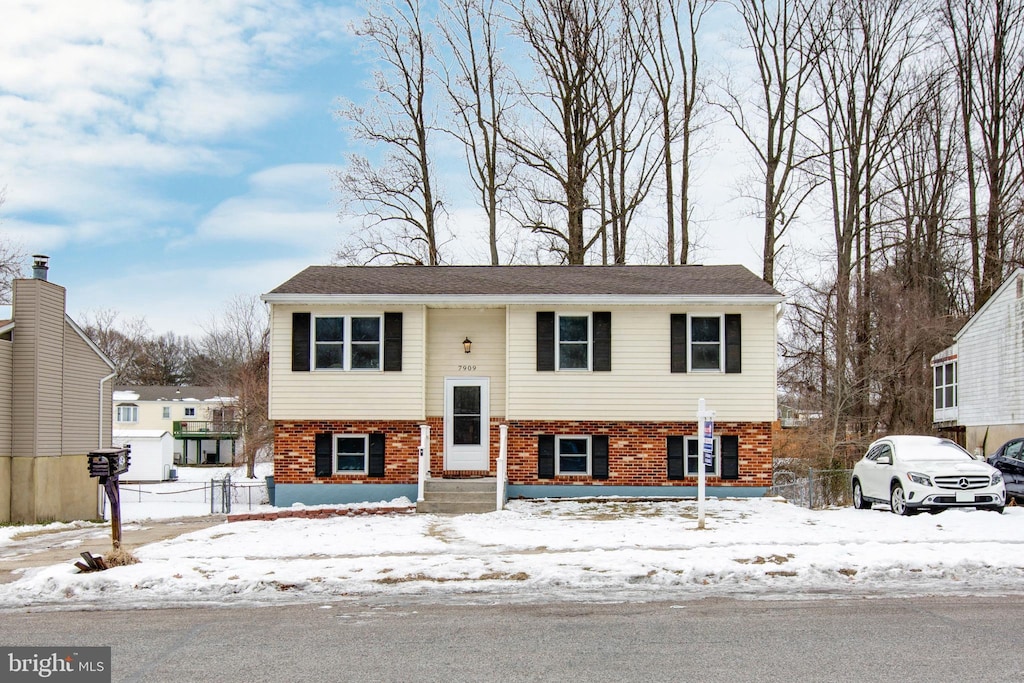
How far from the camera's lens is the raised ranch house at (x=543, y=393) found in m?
20.2

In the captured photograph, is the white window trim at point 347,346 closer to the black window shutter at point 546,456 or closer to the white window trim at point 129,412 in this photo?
the black window shutter at point 546,456

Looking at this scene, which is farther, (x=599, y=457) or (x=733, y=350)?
(x=599, y=457)

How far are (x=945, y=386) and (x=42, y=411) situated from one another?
29.4 m

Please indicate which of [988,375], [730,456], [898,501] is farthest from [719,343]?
Result: [988,375]

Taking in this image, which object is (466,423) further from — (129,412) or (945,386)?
(129,412)

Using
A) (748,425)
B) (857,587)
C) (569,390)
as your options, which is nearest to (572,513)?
(569,390)

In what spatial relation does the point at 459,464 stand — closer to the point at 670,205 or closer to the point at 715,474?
the point at 715,474

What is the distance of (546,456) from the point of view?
67.3 feet

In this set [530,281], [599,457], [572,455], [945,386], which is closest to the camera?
[599,457]

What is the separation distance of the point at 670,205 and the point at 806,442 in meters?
10.7

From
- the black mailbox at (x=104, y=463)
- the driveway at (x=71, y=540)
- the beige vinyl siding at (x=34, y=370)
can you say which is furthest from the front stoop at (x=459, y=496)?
the beige vinyl siding at (x=34, y=370)

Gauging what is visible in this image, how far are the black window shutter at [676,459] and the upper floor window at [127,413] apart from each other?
184ft

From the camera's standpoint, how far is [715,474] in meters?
20.5

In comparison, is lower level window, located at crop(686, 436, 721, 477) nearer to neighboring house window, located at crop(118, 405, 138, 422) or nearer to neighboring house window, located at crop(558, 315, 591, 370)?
neighboring house window, located at crop(558, 315, 591, 370)
